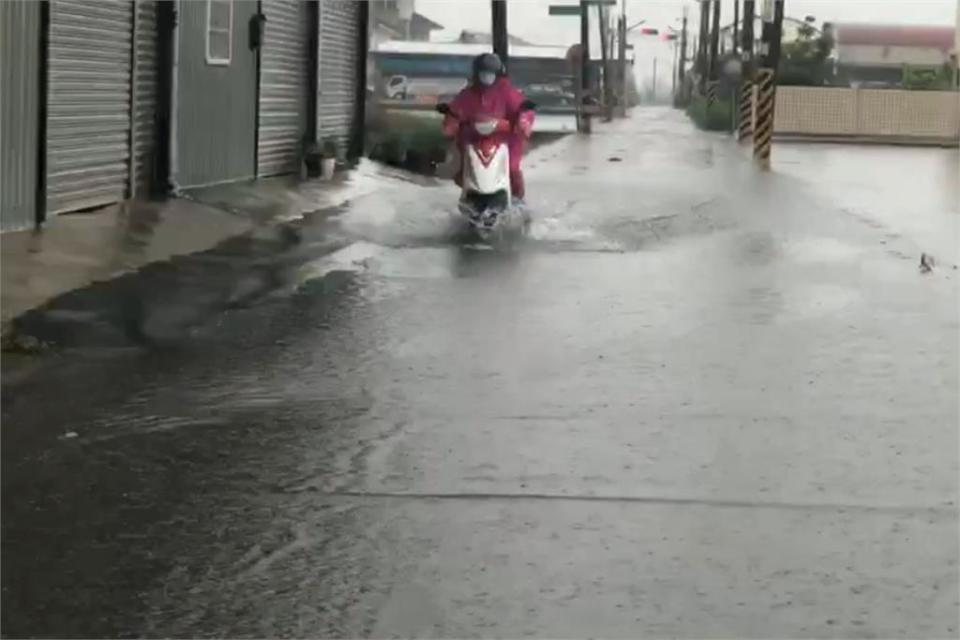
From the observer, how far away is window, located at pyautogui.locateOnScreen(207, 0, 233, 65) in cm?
1984

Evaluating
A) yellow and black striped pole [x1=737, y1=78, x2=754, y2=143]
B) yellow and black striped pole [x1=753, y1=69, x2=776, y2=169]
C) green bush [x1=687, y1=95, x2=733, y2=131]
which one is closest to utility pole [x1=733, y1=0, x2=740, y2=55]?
green bush [x1=687, y1=95, x2=733, y2=131]

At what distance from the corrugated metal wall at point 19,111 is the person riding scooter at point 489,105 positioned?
4342mm

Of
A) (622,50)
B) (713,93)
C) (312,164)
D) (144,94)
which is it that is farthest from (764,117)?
Answer: (622,50)

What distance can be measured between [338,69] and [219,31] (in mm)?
6802

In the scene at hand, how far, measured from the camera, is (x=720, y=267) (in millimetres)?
14648

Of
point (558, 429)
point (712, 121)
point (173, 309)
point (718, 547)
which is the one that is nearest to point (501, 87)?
point (173, 309)

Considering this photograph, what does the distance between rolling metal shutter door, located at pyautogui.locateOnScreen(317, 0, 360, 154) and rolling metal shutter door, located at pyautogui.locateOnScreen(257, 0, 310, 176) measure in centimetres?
60

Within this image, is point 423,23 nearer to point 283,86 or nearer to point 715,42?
point 715,42

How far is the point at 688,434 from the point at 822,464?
2.37 feet

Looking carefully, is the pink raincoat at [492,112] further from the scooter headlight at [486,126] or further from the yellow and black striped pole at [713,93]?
the yellow and black striped pole at [713,93]

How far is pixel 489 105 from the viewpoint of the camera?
17266 millimetres

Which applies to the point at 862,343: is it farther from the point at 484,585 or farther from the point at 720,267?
the point at 484,585

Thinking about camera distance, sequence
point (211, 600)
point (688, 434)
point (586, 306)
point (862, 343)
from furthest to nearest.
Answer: point (586, 306)
point (862, 343)
point (688, 434)
point (211, 600)

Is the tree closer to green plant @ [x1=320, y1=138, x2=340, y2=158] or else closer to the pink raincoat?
green plant @ [x1=320, y1=138, x2=340, y2=158]
